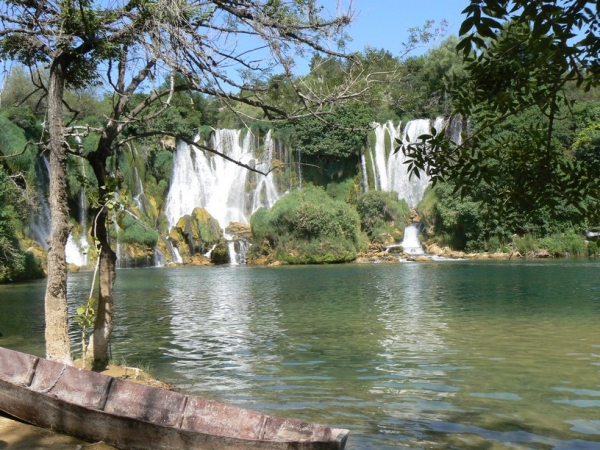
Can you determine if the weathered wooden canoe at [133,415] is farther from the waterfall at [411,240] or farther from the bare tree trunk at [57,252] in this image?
the waterfall at [411,240]

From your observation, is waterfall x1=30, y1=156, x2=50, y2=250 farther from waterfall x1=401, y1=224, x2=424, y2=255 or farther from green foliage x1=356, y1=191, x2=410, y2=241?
waterfall x1=401, y1=224, x2=424, y2=255

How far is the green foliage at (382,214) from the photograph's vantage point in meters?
45.4

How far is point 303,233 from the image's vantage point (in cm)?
4231

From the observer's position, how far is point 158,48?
6.63 m

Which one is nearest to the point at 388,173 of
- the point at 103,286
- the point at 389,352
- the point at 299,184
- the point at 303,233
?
the point at 299,184

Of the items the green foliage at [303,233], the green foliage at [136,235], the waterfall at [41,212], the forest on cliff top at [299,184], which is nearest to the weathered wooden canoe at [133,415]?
the forest on cliff top at [299,184]

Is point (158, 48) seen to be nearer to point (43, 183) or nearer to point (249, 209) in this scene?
point (43, 183)

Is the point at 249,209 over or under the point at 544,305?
over

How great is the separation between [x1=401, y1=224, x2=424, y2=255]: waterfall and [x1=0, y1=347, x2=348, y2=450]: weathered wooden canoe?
39.2 metres

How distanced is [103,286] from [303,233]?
112 feet

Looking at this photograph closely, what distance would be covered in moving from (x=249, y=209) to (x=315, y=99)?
130ft

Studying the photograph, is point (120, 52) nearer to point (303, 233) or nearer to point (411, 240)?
point (303, 233)

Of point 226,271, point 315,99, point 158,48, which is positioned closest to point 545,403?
point 315,99

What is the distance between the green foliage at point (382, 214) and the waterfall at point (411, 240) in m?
0.75
